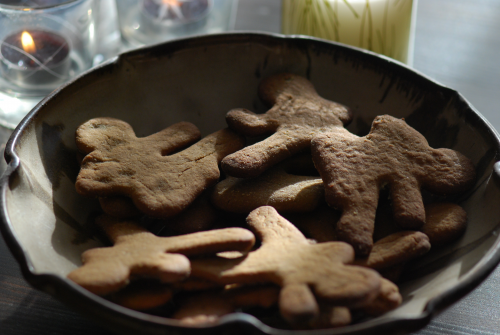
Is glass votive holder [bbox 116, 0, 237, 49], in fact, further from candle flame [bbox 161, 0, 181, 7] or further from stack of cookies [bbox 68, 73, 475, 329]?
stack of cookies [bbox 68, 73, 475, 329]

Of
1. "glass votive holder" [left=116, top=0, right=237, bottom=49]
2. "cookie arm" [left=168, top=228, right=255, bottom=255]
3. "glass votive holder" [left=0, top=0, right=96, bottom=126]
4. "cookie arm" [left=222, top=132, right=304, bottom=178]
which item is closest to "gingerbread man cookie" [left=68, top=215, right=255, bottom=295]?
"cookie arm" [left=168, top=228, right=255, bottom=255]

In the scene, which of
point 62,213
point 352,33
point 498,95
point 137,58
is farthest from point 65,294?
point 498,95

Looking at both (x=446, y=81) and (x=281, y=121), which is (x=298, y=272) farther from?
(x=446, y=81)

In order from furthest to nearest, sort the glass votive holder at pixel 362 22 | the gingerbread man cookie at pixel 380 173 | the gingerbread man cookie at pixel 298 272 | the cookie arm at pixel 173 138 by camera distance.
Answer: the glass votive holder at pixel 362 22 → the cookie arm at pixel 173 138 → the gingerbread man cookie at pixel 380 173 → the gingerbread man cookie at pixel 298 272

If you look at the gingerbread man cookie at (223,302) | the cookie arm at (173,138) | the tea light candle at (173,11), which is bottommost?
the gingerbread man cookie at (223,302)

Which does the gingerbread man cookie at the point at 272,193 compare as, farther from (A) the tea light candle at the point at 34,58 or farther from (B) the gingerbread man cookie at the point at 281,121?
(A) the tea light candle at the point at 34,58

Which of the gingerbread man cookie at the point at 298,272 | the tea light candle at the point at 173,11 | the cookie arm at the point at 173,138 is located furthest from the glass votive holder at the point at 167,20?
the gingerbread man cookie at the point at 298,272

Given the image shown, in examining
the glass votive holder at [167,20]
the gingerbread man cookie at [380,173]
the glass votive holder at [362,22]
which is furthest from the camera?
the glass votive holder at [167,20]
